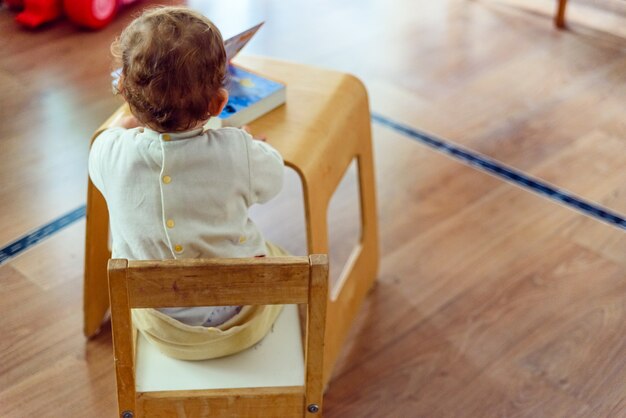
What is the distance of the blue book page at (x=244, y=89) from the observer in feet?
4.96

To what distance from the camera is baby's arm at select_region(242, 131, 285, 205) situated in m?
1.26

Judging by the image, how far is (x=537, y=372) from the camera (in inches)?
68.6

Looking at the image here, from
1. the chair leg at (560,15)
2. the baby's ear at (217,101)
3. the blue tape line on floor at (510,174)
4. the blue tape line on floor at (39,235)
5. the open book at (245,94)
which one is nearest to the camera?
the baby's ear at (217,101)

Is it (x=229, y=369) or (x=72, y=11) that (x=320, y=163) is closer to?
(x=229, y=369)

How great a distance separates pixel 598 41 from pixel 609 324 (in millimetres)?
1448

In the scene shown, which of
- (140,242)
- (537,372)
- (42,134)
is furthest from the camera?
(42,134)

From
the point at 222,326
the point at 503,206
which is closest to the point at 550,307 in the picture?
the point at 503,206

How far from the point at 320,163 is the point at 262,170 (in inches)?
9.9

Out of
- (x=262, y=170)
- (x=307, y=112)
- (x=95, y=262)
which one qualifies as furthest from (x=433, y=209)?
(x=262, y=170)

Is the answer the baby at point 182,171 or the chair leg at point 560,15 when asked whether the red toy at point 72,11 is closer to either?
the chair leg at point 560,15

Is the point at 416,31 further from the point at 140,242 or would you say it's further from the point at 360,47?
the point at 140,242

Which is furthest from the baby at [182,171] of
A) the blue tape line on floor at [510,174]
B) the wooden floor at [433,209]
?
the blue tape line on floor at [510,174]

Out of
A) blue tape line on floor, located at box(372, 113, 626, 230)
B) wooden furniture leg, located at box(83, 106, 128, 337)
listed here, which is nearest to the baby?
wooden furniture leg, located at box(83, 106, 128, 337)

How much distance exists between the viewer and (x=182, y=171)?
1207mm
